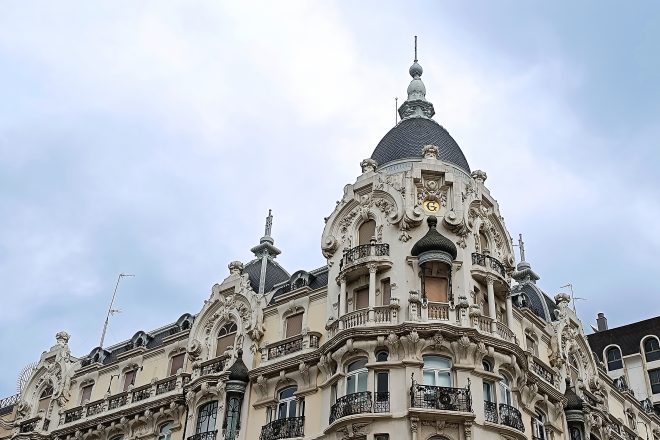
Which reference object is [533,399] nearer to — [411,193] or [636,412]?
[411,193]

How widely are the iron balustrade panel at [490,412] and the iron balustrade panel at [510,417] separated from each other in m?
0.30

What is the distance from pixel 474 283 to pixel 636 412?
74.8ft

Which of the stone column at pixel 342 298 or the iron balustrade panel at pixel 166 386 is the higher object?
the stone column at pixel 342 298

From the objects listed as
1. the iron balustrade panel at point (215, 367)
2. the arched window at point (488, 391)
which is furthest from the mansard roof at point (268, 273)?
the arched window at point (488, 391)

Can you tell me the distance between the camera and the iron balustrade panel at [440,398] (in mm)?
32938

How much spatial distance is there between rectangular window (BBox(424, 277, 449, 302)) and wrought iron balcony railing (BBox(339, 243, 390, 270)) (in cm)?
244

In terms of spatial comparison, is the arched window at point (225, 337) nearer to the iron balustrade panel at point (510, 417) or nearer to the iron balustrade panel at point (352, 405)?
the iron balustrade panel at point (352, 405)

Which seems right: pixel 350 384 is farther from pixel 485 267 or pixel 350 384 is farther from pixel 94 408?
pixel 94 408

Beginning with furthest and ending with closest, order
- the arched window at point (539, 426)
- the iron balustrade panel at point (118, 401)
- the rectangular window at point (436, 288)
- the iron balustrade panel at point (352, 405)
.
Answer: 1. the iron balustrade panel at point (118, 401)
2. the arched window at point (539, 426)
3. the rectangular window at point (436, 288)
4. the iron balustrade panel at point (352, 405)

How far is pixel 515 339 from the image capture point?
37625mm

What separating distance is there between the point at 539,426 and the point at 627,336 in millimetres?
29146

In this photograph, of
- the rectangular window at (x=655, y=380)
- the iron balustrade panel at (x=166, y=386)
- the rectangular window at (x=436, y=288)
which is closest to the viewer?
the rectangular window at (x=436, y=288)

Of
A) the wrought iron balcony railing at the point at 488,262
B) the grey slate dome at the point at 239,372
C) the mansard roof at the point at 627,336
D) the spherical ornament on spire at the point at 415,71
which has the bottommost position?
the grey slate dome at the point at 239,372

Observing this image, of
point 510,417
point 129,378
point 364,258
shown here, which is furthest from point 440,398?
point 129,378
